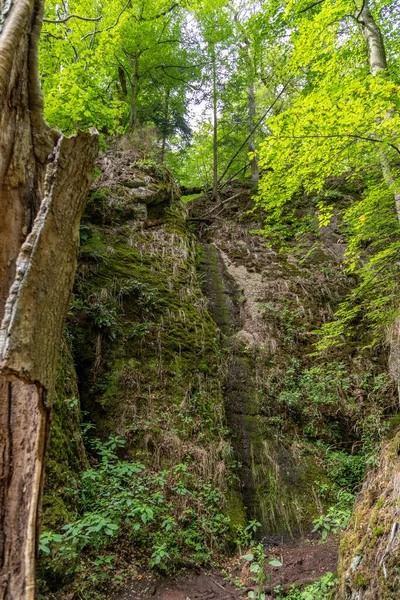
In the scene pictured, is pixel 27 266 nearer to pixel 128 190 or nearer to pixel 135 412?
pixel 135 412

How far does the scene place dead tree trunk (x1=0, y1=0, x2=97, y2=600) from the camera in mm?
1138

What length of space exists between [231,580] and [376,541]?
2.12 metres

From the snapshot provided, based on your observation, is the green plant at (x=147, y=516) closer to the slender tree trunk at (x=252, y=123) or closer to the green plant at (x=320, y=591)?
the green plant at (x=320, y=591)

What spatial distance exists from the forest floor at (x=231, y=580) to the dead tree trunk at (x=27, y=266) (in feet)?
10.2

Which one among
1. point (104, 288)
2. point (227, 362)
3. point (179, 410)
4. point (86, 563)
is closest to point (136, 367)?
point (179, 410)

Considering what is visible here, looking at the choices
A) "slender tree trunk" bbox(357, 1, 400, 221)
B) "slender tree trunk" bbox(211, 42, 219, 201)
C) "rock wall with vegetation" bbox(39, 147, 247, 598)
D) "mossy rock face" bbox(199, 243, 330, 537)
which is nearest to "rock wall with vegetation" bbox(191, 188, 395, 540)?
"mossy rock face" bbox(199, 243, 330, 537)

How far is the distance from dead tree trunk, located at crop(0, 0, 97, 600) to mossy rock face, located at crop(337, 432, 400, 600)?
8.13 ft

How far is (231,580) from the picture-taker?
13.0 ft

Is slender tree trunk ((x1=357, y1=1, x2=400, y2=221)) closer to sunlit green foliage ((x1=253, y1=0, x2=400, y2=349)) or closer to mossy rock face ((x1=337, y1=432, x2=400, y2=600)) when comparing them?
sunlit green foliage ((x1=253, y1=0, x2=400, y2=349))

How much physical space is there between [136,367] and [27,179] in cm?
484

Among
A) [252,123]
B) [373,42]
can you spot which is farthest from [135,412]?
[252,123]

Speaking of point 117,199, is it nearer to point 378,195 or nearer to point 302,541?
point 378,195

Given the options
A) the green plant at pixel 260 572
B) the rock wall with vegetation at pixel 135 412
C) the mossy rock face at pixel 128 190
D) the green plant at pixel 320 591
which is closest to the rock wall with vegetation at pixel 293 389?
the green plant at pixel 320 591

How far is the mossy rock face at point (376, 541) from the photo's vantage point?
2387 millimetres
